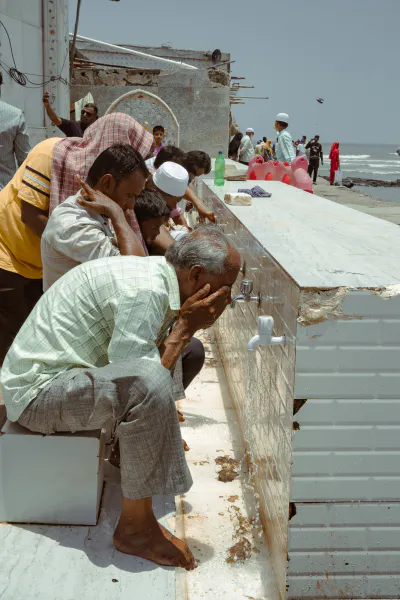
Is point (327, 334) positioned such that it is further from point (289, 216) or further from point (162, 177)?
point (162, 177)

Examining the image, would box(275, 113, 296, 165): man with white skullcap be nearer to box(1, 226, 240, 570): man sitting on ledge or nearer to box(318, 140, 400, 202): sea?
box(1, 226, 240, 570): man sitting on ledge

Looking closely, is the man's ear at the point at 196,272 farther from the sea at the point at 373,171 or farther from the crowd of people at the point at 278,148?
the sea at the point at 373,171

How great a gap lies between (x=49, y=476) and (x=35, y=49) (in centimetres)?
809

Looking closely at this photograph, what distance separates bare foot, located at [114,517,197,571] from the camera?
2.16 meters

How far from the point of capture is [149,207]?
3.78m

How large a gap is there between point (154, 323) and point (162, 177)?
2461mm

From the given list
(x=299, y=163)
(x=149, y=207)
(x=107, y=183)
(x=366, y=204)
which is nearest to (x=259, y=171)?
(x=299, y=163)

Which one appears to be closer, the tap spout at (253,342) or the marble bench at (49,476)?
the tap spout at (253,342)

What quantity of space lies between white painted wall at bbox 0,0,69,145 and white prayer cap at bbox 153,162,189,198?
14.8 ft

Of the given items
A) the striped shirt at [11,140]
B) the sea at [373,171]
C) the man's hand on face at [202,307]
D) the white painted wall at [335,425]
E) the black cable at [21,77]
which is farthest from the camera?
the sea at [373,171]

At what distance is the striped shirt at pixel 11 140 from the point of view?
4.12 metres

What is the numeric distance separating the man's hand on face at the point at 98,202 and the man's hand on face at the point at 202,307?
828 millimetres

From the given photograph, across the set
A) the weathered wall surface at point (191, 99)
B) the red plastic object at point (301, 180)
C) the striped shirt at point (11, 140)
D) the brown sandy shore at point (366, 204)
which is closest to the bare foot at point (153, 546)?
the striped shirt at point (11, 140)

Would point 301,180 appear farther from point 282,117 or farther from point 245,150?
point 245,150
